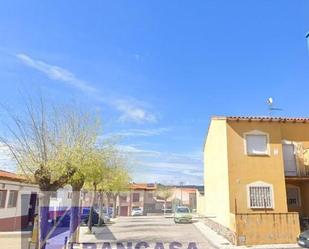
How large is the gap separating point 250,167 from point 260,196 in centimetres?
190

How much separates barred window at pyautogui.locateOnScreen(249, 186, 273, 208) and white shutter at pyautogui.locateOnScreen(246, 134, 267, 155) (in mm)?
2255

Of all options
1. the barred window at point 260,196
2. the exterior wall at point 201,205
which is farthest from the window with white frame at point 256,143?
the exterior wall at point 201,205

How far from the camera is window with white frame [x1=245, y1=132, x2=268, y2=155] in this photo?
2172 centimetres

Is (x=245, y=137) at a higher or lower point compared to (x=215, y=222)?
higher

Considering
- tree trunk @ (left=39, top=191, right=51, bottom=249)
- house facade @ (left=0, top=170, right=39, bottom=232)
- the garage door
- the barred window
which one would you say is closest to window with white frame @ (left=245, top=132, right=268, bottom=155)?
the barred window

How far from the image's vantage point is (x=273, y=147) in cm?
2177

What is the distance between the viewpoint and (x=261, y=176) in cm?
2128

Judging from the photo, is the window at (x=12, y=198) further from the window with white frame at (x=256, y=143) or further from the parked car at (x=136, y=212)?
the parked car at (x=136, y=212)

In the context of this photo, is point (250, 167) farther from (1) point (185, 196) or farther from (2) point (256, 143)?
(1) point (185, 196)

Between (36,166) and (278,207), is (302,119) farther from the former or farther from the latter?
(36,166)

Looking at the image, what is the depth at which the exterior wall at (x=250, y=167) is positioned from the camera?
2088cm

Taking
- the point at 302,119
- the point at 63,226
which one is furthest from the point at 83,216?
the point at 302,119

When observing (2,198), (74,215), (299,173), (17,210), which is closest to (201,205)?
(299,173)

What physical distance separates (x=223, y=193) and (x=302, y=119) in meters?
7.82
